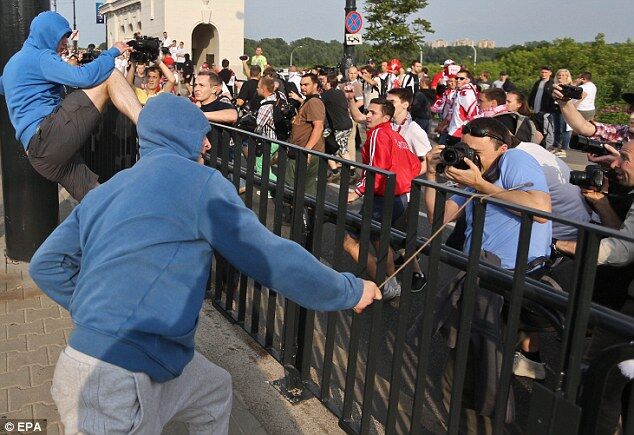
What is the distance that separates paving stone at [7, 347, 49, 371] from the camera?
3.80 metres

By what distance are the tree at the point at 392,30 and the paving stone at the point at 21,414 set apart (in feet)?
110

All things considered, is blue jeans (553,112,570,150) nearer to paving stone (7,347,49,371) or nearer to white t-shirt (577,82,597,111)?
white t-shirt (577,82,597,111)

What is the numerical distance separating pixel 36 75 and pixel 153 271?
303 centimetres

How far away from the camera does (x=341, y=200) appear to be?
300 centimetres

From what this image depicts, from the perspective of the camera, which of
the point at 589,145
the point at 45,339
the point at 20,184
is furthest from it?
the point at 20,184

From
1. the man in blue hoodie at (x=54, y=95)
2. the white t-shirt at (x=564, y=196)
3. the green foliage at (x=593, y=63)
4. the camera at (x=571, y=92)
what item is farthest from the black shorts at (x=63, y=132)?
the green foliage at (x=593, y=63)

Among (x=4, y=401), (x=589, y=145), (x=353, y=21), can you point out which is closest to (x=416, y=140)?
(x=589, y=145)

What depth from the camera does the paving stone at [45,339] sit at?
4.09m

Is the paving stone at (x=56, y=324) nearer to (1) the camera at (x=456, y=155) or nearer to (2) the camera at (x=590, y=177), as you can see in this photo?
(1) the camera at (x=456, y=155)

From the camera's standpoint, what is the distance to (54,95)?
15.1ft

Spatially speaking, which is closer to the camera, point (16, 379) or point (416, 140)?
point (16, 379)

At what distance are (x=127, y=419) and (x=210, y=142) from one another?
8.51 feet

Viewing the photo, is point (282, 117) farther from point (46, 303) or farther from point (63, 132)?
point (46, 303)

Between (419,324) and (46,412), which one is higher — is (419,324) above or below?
above
